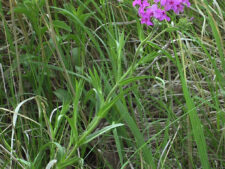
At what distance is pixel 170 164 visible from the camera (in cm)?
124

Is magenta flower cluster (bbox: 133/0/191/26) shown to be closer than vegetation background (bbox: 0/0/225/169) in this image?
Yes

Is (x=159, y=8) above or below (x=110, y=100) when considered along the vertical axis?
above

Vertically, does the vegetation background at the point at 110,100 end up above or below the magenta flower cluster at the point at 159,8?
below

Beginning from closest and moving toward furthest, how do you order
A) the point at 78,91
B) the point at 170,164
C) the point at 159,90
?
the point at 78,91
the point at 170,164
the point at 159,90

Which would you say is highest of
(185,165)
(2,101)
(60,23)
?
(60,23)

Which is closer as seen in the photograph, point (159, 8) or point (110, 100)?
point (159, 8)

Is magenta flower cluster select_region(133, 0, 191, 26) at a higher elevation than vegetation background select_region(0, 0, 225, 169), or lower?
higher

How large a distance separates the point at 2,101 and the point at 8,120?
0.10m

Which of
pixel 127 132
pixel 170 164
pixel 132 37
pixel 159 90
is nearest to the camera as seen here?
pixel 170 164

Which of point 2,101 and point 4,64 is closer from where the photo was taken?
point 2,101

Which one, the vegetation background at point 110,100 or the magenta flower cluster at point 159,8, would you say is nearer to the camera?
the magenta flower cluster at point 159,8

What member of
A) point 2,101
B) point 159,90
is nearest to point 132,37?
point 159,90

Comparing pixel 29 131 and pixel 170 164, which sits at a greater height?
pixel 29 131

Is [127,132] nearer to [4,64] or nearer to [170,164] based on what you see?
[170,164]
